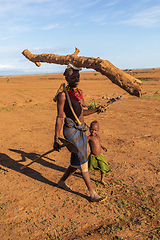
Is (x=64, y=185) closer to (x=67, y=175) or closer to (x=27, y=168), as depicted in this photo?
(x=67, y=175)

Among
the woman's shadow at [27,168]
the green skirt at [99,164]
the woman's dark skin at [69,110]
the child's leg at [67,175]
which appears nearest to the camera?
the woman's dark skin at [69,110]

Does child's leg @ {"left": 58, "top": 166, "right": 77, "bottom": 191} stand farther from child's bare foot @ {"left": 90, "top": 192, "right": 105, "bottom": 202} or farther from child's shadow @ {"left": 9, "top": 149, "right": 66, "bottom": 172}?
child's shadow @ {"left": 9, "top": 149, "right": 66, "bottom": 172}

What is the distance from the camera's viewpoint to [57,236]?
2.95 meters

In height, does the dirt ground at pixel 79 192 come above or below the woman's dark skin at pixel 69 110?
below

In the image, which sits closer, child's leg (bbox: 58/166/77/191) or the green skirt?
child's leg (bbox: 58/166/77/191)

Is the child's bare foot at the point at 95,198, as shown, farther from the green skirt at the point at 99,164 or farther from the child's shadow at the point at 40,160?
the child's shadow at the point at 40,160

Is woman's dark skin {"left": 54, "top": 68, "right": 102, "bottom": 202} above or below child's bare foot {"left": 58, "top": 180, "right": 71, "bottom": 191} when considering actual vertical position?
above

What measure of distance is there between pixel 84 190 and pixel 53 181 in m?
0.72

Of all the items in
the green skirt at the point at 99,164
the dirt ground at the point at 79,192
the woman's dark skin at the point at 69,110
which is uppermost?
the woman's dark skin at the point at 69,110

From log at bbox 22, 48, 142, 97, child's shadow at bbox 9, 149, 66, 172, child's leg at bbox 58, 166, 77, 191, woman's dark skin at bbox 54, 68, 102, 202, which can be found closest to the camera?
log at bbox 22, 48, 142, 97

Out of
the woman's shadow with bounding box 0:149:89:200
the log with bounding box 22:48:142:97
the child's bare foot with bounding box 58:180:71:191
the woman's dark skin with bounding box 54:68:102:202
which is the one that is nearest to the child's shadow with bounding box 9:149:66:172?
the woman's shadow with bounding box 0:149:89:200

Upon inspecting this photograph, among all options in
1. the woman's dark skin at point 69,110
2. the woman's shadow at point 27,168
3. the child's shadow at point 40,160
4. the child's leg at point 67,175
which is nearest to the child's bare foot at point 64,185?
the child's leg at point 67,175

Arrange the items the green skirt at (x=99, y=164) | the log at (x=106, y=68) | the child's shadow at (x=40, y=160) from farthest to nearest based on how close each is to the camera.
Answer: the child's shadow at (x=40, y=160) < the green skirt at (x=99, y=164) < the log at (x=106, y=68)

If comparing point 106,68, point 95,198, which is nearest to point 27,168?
point 95,198
